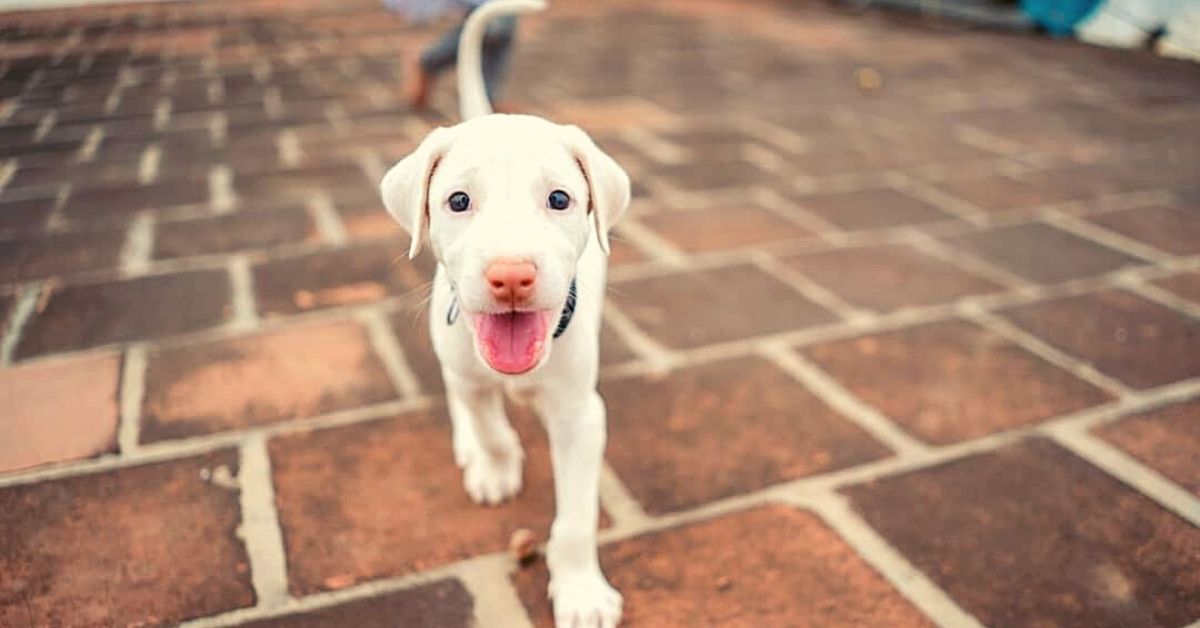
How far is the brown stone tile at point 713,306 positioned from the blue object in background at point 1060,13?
5675 millimetres

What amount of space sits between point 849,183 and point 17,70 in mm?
5457

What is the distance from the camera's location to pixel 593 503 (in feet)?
5.18

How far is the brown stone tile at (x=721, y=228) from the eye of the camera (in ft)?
10.6

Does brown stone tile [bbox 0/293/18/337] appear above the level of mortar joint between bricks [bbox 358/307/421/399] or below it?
below

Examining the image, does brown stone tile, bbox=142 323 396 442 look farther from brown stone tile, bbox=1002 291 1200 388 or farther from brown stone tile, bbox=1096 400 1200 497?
brown stone tile, bbox=1002 291 1200 388

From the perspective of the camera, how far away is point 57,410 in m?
2.18

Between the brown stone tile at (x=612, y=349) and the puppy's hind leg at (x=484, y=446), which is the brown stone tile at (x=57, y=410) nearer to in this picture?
the puppy's hind leg at (x=484, y=446)

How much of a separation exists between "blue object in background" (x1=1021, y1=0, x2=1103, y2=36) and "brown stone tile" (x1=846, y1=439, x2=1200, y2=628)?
20.6 ft

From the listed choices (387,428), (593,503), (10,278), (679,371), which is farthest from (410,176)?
(10,278)

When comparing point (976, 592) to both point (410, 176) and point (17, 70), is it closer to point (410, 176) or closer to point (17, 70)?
point (410, 176)

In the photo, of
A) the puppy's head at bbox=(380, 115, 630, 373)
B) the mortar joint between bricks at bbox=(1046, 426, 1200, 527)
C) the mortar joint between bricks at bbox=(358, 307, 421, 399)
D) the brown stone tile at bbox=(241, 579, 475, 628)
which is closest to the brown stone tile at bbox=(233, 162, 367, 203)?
the mortar joint between bricks at bbox=(358, 307, 421, 399)

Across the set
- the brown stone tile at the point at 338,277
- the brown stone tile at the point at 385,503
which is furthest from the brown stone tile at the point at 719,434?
the brown stone tile at the point at 338,277

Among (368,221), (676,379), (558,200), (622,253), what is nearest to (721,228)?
(622,253)

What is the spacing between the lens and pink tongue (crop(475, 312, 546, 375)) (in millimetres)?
1318
